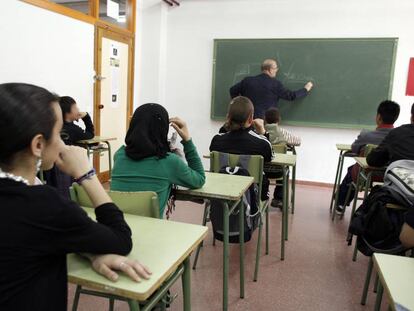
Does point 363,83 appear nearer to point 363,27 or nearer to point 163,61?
point 363,27

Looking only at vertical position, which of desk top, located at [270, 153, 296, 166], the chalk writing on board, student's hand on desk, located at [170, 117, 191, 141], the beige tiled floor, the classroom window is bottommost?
the beige tiled floor

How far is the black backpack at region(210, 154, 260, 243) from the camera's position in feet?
7.61

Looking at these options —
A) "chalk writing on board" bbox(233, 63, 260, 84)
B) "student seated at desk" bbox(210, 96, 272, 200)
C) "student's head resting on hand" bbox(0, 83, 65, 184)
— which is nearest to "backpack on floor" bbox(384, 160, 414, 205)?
"student seated at desk" bbox(210, 96, 272, 200)

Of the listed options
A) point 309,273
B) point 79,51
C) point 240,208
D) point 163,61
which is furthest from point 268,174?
point 163,61

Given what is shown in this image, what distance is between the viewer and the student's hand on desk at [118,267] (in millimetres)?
943


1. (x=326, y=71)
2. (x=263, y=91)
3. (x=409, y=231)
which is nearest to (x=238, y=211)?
(x=409, y=231)

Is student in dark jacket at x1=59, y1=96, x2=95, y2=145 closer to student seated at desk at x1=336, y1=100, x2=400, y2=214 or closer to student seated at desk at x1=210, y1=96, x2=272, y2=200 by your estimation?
student seated at desk at x1=210, y1=96, x2=272, y2=200

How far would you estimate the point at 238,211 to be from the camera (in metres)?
2.28

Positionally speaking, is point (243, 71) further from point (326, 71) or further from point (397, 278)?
point (397, 278)

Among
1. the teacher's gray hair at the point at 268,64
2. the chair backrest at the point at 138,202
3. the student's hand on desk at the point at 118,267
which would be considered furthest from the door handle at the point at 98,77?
the student's hand on desk at the point at 118,267

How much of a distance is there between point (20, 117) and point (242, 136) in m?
1.93

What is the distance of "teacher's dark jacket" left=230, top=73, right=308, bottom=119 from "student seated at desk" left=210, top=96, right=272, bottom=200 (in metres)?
2.50

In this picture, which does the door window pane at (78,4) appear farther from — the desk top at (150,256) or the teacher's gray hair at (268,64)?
the desk top at (150,256)

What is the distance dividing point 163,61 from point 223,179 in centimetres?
420
